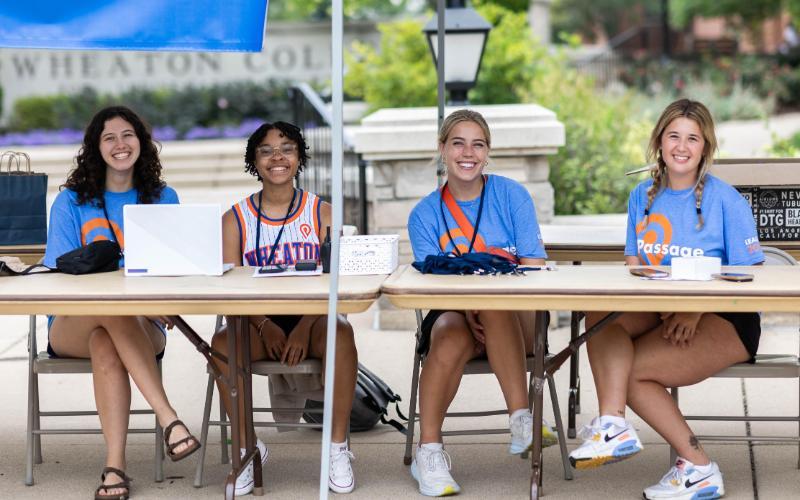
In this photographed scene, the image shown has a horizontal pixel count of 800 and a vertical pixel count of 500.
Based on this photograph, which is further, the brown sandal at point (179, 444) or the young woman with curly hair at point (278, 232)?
the young woman with curly hair at point (278, 232)

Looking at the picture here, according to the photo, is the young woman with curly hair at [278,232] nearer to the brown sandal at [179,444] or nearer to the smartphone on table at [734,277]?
the brown sandal at [179,444]

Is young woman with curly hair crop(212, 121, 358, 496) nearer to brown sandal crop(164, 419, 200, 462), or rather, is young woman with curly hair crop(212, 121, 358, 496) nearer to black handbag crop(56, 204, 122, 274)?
brown sandal crop(164, 419, 200, 462)

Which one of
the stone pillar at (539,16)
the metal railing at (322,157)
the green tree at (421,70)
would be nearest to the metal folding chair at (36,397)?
the metal railing at (322,157)

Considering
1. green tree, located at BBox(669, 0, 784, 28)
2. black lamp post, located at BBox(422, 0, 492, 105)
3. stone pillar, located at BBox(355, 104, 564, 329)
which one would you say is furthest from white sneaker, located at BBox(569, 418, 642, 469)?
green tree, located at BBox(669, 0, 784, 28)

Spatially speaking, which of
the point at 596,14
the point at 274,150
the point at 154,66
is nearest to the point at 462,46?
the point at 274,150

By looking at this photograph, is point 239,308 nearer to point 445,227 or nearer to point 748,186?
point 445,227

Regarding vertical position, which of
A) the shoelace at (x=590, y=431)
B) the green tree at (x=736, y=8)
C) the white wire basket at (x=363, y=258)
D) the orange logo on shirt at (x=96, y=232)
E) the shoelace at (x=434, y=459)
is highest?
the green tree at (x=736, y=8)

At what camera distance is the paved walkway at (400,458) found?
4395 mm

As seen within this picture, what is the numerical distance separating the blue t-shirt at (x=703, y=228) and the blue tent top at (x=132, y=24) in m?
1.70

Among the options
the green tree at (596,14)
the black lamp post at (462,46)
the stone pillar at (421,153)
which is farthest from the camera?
the green tree at (596,14)

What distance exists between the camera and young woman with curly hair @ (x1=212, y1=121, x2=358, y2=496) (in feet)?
14.4

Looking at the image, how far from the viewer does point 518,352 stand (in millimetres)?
4273

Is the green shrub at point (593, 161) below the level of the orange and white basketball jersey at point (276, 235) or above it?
above

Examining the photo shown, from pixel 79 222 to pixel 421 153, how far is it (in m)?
2.75
